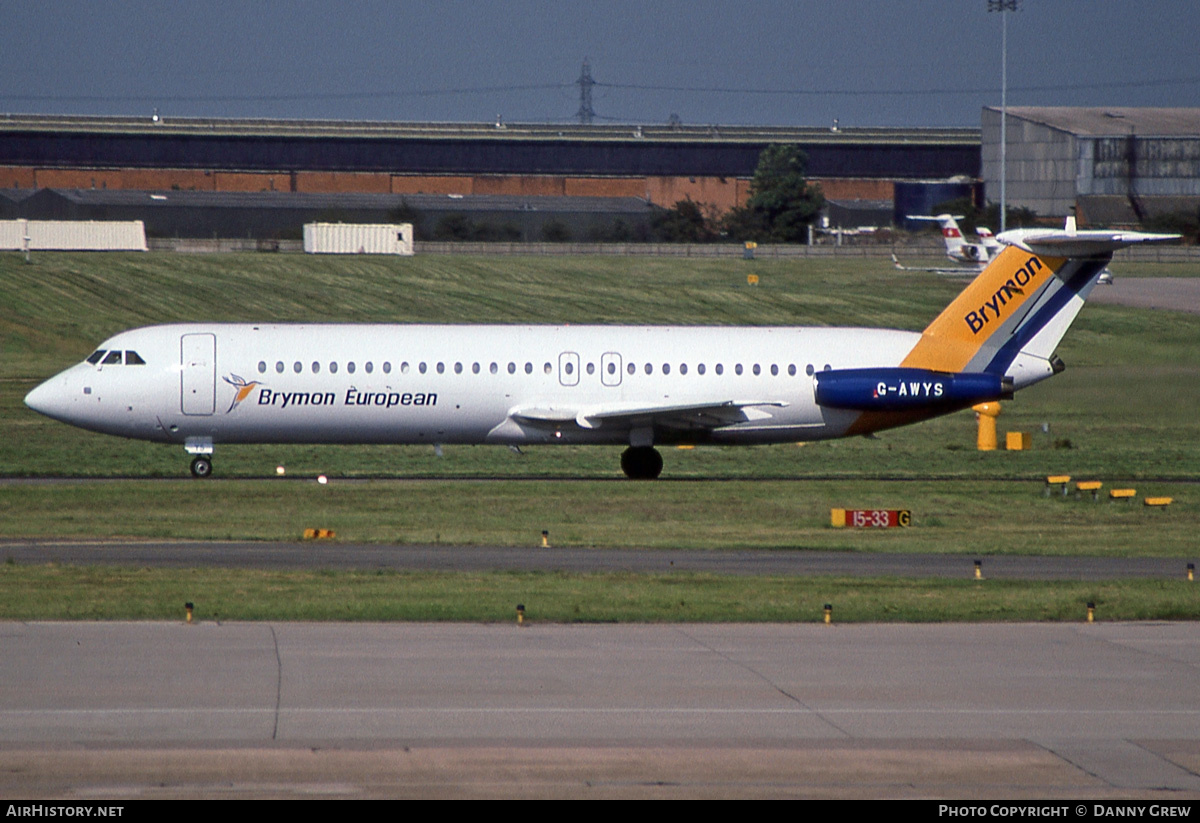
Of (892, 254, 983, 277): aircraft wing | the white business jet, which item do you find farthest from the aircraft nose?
the white business jet

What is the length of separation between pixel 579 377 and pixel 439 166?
110 metres

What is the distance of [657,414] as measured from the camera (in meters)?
37.8

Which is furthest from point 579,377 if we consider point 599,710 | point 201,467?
point 599,710

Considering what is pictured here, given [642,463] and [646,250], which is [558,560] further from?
[646,250]

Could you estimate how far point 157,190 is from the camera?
136m

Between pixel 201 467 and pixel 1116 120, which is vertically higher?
pixel 1116 120

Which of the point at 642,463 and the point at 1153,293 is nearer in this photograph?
the point at 642,463

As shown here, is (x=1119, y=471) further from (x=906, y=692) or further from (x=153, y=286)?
(x=153, y=286)

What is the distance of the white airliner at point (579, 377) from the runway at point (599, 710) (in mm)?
18155

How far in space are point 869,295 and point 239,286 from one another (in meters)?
34.4

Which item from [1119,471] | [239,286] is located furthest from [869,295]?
[1119,471]

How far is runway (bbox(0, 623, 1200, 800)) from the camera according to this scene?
12617 millimetres

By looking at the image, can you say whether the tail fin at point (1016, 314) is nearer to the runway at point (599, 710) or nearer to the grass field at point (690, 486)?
the grass field at point (690, 486)

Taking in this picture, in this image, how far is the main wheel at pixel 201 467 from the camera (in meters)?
37.1
